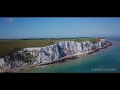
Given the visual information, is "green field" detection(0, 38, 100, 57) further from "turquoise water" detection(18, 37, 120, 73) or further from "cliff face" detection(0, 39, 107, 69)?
"turquoise water" detection(18, 37, 120, 73)

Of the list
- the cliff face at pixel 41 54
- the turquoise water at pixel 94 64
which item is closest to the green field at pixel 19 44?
the cliff face at pixel 41 54

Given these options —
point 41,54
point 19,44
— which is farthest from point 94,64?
point 19,44

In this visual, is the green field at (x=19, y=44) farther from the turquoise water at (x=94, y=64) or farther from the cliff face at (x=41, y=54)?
the turquoise water at (x=94, y=64)

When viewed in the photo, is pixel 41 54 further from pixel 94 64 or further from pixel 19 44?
pixel 94 64

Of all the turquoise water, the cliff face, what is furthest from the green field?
the turquoise water
